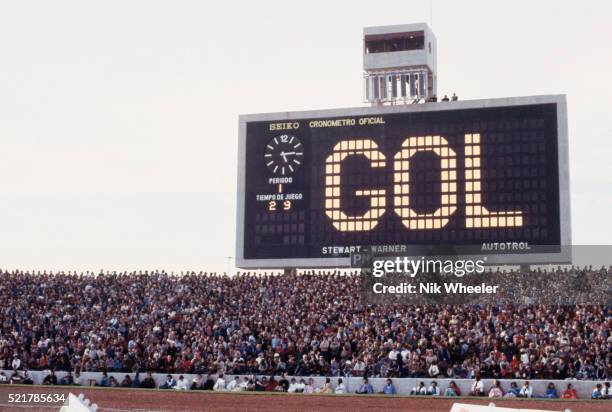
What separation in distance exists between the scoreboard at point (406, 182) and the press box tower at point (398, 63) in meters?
2.14

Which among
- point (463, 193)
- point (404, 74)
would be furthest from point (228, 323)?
point (404, 74)

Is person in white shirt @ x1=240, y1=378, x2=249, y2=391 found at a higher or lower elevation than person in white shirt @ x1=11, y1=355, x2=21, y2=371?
lower

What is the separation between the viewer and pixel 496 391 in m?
27.2

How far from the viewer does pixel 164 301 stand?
3766cm

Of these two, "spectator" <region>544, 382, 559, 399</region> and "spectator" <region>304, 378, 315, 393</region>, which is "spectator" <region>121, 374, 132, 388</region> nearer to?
"spectator" <region>304, 378, 315, 393</region>

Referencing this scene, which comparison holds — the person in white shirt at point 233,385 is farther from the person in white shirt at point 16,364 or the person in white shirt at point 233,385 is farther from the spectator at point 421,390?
the person in white shirt at point 16,364

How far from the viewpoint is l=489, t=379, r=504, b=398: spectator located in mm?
27111

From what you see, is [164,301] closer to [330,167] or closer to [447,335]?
[330,167]

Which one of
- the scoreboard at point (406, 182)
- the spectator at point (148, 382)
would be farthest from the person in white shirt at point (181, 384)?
the scoreboard at point (406, 182)

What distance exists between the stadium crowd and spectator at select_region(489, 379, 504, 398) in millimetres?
708

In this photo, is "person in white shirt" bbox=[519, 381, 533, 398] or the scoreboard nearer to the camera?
"person in white shirt" bbox=[519, 381, 533, 398]

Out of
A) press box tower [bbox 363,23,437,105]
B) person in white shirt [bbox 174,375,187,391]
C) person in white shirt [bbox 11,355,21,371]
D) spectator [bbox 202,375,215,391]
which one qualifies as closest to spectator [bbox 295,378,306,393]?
spectator [bbox 202,375,215,391]

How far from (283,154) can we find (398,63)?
5861 millimetres

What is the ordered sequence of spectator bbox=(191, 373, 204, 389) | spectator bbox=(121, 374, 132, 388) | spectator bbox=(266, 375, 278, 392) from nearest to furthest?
spectator bbox=(266, 375, 278, 392), spectator bbox=(191, 373, 204, 389), spectator bbox=(121, 374, 132, 388)
